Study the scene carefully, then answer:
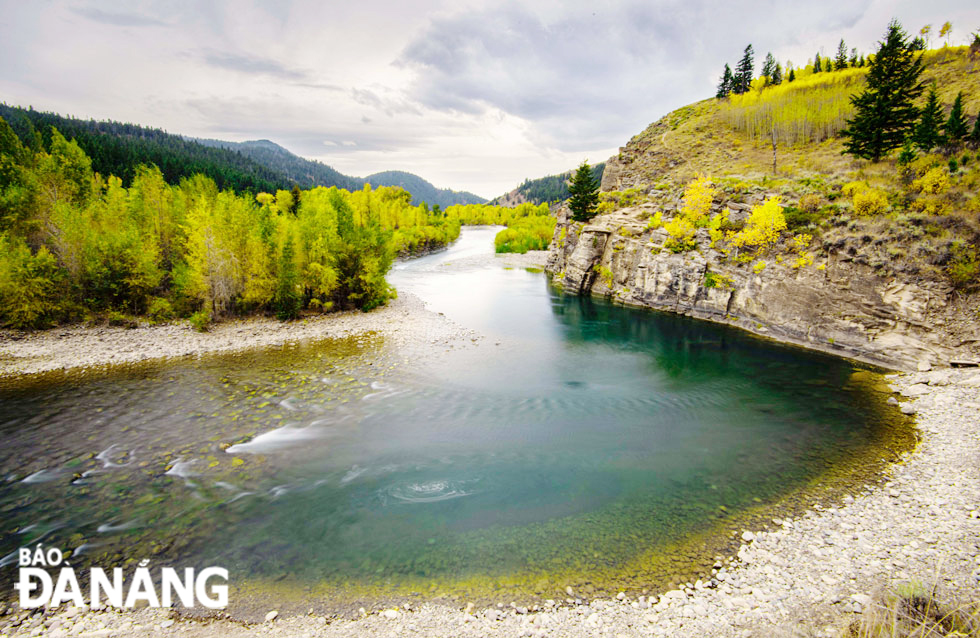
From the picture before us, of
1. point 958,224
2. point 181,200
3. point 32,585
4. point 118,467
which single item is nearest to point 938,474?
point 958,224

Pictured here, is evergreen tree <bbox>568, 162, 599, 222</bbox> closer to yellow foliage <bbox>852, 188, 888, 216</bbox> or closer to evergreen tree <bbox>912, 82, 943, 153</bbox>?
yellow foliage <bbox>852, 188, 888, 216</bbox>

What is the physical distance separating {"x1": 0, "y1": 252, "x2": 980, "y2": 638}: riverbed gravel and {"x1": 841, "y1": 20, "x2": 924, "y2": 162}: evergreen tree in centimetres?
3710

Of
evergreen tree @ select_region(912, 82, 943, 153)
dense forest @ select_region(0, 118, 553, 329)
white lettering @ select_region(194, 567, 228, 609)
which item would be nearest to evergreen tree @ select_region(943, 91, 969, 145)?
evergreen tree @ select_region(912, 82, 943, 153)

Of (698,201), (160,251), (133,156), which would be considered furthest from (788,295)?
(133,156)

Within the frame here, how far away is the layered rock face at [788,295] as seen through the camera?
23.0 m

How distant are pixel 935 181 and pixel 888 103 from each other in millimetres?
12257

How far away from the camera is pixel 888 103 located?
33375mm

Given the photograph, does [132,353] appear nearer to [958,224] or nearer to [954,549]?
[954,549]

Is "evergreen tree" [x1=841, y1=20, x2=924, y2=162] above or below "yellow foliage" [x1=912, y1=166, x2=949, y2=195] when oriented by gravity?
above

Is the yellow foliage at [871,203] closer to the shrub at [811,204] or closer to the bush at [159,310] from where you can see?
the shrub at [811,204]

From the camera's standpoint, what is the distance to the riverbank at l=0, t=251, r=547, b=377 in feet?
72.1

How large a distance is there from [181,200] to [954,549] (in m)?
48.4

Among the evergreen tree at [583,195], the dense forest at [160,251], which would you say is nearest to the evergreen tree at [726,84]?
the evergreen tree at [583,195]

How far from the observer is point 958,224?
2412 cm
